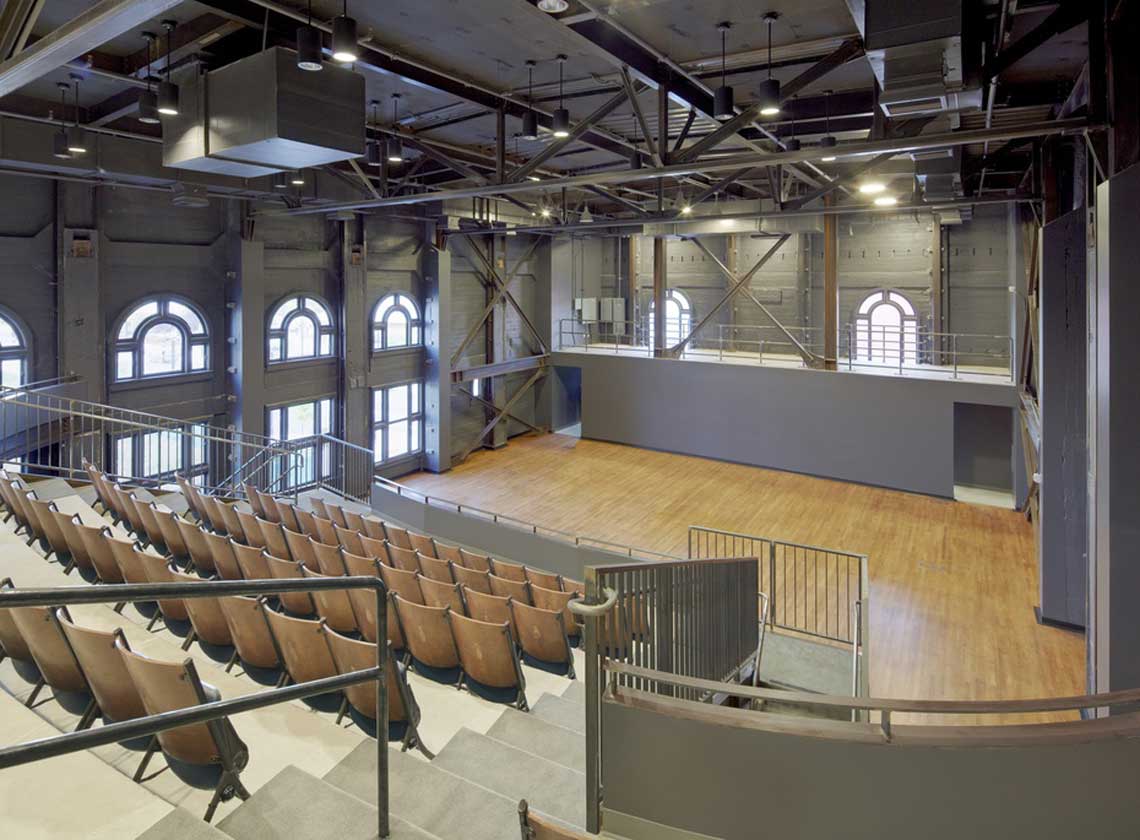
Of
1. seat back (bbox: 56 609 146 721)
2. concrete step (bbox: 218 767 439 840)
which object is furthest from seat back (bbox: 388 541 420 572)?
concrete step (bbox: 218 767 439 840)

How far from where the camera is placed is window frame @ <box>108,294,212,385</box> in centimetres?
1171

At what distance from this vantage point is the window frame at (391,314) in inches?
655

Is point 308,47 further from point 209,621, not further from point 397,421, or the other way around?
point 397,421

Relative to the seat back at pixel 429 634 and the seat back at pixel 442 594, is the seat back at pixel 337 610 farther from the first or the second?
the seat back at pixel 442 594

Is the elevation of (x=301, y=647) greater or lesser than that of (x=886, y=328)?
lesser

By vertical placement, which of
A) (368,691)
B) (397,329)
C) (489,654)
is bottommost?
(489,654)

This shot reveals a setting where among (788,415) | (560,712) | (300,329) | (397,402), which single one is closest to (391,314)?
(397,402)

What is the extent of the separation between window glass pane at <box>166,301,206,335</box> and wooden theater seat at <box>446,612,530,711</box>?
33.5 ft

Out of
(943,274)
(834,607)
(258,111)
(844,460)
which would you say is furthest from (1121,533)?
(943,274)

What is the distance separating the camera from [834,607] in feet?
32.2

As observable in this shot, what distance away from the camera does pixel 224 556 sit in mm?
5797

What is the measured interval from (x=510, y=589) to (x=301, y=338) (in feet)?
33.1

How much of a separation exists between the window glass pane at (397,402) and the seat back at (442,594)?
468 inches

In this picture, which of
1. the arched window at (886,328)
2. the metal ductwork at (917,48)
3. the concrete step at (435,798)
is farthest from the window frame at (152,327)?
the arched window at (886,328)
